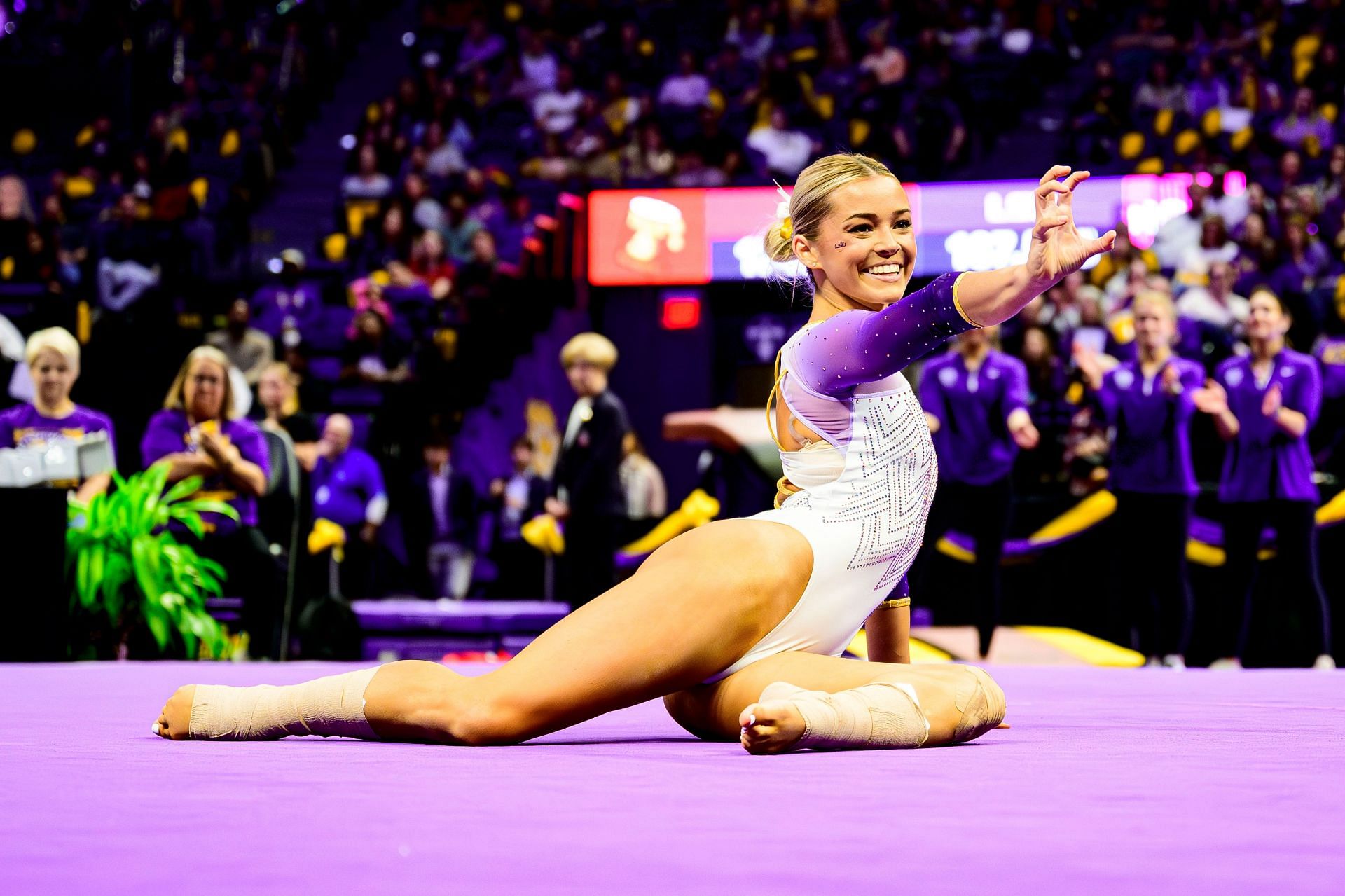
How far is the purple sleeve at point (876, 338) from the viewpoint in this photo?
7.39 ft

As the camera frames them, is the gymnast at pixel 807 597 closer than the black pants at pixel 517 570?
Yes

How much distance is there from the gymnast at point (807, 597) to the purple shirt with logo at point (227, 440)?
164 inches

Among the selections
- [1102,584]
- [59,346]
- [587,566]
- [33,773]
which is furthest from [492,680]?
[1102,584]

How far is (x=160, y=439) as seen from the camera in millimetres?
6824

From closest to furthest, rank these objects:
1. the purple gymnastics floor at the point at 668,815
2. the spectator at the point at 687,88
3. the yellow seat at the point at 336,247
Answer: the purple gymnastics floor at the point at 668,815
the yellow seat at the point at 336,247
the spectator at the point at 687,88

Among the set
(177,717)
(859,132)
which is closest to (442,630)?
(177,717)

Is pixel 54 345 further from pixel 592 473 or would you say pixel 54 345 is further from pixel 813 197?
pixel 813 197

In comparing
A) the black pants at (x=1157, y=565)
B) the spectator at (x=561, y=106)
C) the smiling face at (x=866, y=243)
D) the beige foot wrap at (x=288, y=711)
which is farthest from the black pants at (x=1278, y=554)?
the spectator at (x=561, y=106)

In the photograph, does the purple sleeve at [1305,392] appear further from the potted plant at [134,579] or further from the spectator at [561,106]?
the spectator at [561,106]

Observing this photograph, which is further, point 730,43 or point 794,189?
point 730,43

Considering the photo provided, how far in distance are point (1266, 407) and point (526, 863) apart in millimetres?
5797

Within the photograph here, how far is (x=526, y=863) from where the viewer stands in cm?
135

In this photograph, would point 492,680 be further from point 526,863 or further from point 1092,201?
point 1092,201

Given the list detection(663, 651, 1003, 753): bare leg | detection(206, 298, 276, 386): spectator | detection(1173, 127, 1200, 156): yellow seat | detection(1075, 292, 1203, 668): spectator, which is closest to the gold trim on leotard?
detection(663, 651, 1003, 753): bare leg
